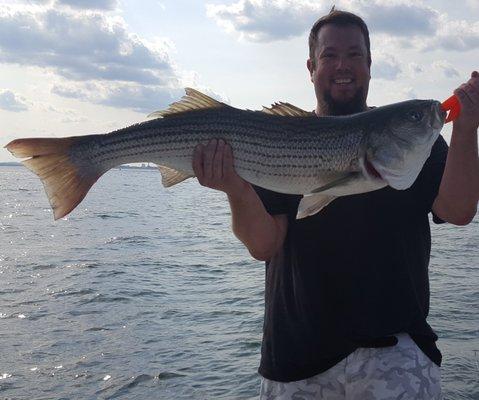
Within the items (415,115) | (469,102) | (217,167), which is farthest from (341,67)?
(217,167)

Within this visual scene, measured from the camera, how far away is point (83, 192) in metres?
4.59

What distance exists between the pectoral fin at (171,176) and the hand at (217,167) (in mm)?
220

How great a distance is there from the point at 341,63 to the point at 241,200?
1310 mm

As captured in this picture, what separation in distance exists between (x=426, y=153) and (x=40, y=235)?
23327 millimetres

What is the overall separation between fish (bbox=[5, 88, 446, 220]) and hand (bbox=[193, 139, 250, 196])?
0.18ft

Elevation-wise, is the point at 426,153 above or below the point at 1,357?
above

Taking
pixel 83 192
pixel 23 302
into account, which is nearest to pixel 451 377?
pixel 83 192

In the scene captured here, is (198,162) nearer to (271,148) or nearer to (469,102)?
(271,148)

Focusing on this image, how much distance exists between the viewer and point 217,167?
4.33 meters

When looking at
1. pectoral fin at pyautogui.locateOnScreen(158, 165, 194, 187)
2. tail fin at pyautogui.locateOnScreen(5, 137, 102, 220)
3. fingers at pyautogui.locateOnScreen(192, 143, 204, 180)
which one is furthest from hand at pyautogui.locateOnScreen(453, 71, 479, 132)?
tail fin at pyautogui.locateOnScreen(5, 137, 102, 220)

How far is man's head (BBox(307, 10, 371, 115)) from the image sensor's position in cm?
461

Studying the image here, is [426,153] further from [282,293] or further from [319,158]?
[282,293]

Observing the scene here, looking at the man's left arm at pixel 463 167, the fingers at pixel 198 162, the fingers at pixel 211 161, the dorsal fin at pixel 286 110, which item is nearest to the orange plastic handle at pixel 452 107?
the man's left arm at pixel 463 167

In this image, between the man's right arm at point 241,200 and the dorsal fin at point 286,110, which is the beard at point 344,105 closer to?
the dorsal fin at point 286,110
